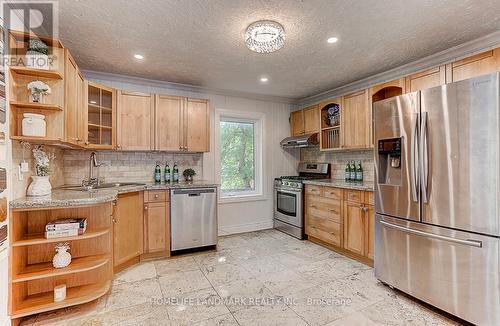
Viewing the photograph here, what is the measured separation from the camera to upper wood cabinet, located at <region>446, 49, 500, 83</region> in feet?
7.75

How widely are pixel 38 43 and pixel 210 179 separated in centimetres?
276

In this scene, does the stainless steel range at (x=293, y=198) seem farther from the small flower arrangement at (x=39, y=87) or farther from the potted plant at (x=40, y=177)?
the small flower arrangement at (x=39, y=87)

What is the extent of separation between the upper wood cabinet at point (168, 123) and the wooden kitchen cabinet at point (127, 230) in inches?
32.5

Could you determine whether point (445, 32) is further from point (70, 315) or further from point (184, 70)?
point (70, 315)

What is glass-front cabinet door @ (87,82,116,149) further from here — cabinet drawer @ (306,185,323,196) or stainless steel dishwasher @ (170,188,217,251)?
cabinet drawer @ (306,185,323,196)

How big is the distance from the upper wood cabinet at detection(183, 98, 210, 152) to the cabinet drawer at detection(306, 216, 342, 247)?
6.67 ft

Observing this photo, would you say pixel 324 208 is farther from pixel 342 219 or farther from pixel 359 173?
pixel 359 173

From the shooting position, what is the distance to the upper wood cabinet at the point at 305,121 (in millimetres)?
4336

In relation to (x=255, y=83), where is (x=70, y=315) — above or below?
below

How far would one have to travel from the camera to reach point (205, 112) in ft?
12.8

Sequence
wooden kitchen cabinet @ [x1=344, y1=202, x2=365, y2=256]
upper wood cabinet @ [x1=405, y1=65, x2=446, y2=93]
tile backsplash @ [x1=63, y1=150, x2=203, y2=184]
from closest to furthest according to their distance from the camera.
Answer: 1. upper wood cabinet @ [x1=405, y1=65, x2=446, y2=93]
2. wooden kitchen cabinet @ [x1=344, y1=202, x2=365, y2=256]
3. tile backsplash @ [x1=63, y1=150, x2=203, y2=184]

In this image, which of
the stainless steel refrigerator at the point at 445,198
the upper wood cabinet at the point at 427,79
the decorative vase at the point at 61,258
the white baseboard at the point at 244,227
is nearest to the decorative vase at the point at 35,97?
the decorative vase at the point at 61,258

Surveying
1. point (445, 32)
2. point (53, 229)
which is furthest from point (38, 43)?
point (445, 32)

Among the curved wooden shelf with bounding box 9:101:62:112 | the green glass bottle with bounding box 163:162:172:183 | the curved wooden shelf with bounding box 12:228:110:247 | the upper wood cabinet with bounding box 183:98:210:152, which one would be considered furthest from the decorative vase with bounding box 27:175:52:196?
the upper wood cabinet with bounding box 183:98:210:152
